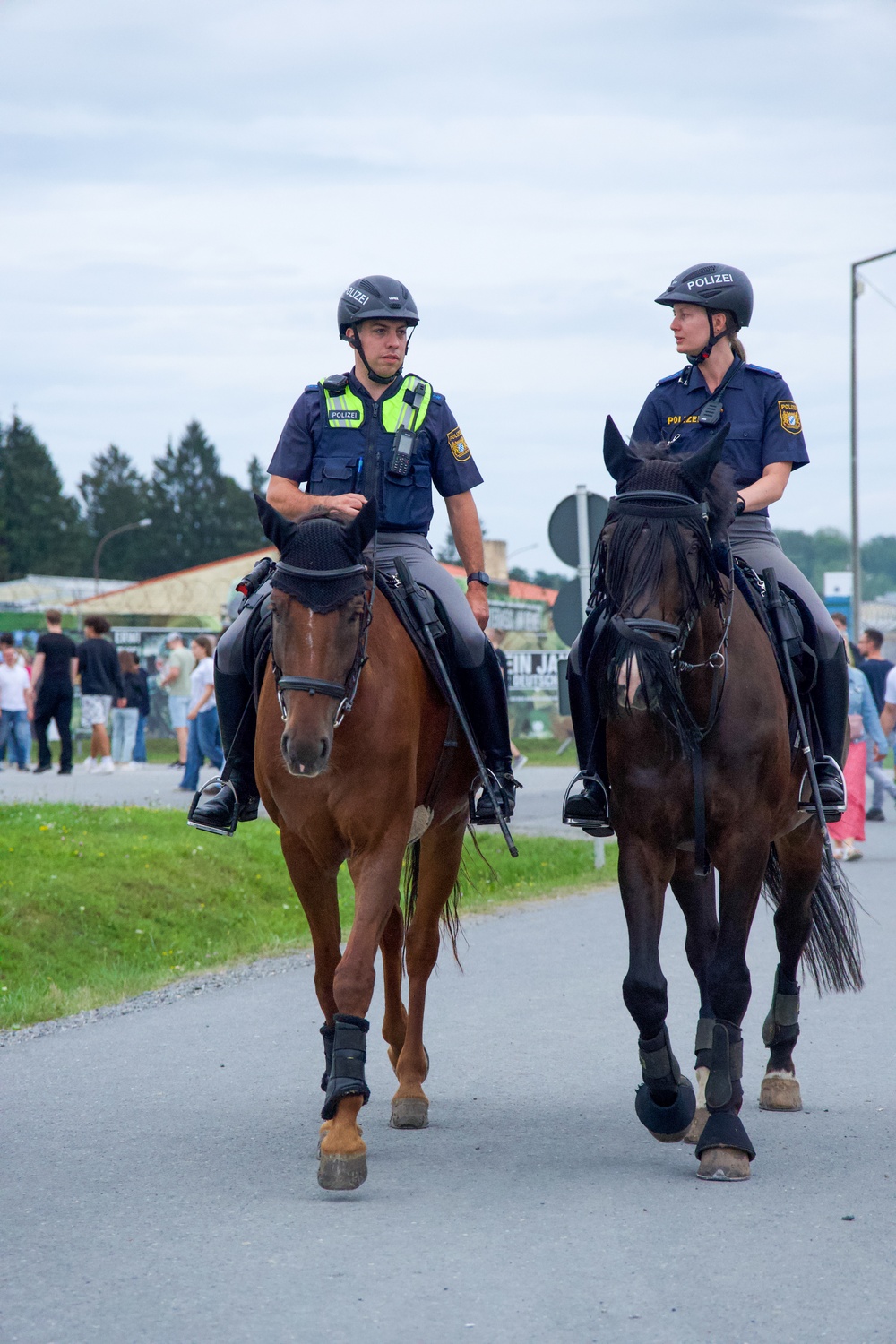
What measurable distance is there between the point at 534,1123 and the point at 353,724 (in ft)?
5.66

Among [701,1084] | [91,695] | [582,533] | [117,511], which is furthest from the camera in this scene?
[117,511]

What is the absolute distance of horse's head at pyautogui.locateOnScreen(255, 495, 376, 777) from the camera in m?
5.20

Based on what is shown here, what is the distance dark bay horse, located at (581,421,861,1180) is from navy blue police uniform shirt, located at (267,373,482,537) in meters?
1.09

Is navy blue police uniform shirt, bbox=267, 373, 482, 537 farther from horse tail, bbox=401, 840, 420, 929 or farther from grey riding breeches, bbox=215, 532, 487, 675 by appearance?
horse tail, bbox=401, 840, 420, 929

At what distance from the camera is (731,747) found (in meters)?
5.62

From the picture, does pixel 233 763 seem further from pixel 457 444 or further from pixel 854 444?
pixel 854 444

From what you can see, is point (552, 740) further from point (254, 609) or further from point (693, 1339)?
point (693, 1339)

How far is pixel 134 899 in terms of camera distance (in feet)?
35.5

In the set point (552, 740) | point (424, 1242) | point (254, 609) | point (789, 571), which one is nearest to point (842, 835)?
point (789, 571)

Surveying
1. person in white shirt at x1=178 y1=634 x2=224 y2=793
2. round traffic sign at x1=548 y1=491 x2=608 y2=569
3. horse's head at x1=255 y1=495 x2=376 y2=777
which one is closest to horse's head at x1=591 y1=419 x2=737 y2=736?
horse's head at x1=255 y1=495 x2=376 y2=777

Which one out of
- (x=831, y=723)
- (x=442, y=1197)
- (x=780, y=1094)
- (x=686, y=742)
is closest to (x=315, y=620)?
(x=686, y=742)

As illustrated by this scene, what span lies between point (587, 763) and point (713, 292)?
1.90m

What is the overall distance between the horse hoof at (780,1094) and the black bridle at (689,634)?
111 centimetres

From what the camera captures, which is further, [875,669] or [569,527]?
[875,669]
